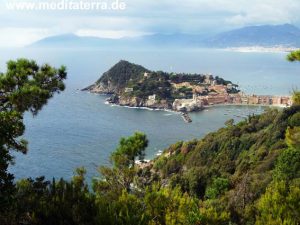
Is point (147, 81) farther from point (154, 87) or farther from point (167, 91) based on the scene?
Result: point (167, 91)

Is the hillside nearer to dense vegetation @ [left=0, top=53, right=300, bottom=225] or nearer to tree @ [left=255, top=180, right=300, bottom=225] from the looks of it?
dense vegetation @ [left=0, top=53, right=300, bottom=225]

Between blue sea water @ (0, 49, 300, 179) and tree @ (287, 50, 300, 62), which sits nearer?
tree @ (287, 50, 300, 62)

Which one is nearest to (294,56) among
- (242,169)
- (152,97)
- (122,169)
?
(122,169)

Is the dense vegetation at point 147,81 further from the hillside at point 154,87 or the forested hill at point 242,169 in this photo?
the forested hill at point 242,169

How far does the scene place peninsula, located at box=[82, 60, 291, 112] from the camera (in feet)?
307

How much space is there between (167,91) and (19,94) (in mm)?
91096

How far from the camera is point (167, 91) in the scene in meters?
99.6

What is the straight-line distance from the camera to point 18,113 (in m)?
8.58

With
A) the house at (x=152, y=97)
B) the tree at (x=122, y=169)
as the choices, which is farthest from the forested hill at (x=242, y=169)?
the house at (x=152, y=97)

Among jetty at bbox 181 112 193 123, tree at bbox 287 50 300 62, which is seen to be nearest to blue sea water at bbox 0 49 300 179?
jetty at bbox 181 112 193 123

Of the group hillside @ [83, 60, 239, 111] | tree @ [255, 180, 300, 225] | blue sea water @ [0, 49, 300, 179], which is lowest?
blue sea water @ [0, 49, 300, 179]

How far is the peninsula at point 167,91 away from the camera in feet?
307

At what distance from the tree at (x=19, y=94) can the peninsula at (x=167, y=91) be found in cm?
7845

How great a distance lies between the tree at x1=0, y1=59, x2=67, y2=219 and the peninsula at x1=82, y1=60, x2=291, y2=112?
78450mm
